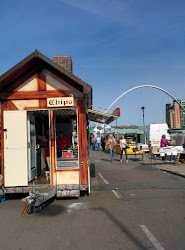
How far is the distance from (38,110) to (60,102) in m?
→ 0.76

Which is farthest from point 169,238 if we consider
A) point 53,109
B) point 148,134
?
point 148,134

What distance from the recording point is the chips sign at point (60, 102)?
6895mm

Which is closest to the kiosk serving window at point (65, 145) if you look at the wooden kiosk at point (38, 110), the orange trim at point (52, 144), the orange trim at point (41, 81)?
the wooden kiosk at point (38, 110)

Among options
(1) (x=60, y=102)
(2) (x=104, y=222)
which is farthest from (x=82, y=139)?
(2) (x=104, y=222)

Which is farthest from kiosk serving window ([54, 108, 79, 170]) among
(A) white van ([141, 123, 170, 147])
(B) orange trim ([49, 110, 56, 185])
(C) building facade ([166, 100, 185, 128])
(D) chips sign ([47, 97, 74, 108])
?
(C) building facade ([166, 100, 185, 128])

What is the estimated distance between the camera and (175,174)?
10805 mm

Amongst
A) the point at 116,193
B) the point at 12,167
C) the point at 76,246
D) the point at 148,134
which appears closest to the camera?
the point at 76,246

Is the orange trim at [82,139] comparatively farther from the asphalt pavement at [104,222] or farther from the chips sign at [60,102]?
the asphalt pavement at [104,222]

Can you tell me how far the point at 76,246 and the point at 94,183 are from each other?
5.33 metres

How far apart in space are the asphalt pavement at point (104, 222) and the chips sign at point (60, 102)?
2.82 m

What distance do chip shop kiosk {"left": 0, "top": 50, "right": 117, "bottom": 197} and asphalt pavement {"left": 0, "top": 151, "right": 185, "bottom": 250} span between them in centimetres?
59

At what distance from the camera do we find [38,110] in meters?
7.16

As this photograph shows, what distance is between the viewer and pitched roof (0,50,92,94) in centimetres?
679

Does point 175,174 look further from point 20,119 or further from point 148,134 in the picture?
point 148,134
